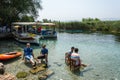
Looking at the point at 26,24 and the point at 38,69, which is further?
the point at 26,24

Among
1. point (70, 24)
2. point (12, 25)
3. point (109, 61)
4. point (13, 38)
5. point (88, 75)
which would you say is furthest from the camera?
point (70, 24)

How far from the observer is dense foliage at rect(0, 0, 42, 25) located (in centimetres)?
3743

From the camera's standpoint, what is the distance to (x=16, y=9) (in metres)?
40.2

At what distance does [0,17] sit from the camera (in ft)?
124

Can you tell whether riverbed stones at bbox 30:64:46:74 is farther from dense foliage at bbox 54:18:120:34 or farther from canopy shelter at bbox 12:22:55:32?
dense foliage at bbox 54:18:120:34

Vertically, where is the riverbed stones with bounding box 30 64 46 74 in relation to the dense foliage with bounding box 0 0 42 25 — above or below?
below

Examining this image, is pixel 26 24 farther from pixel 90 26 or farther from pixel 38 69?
pixel 90 26

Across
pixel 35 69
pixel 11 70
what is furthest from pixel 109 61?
pixel 11 70

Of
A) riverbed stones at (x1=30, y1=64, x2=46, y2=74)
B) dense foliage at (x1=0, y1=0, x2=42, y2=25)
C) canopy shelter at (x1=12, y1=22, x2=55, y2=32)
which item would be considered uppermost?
dense foliage at (x1=0, y1=0, x2=42, y2=25)

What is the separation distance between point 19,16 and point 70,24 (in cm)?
3447

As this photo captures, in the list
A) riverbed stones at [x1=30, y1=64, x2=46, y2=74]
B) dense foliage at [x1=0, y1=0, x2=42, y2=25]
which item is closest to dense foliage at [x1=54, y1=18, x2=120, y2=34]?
dense foliage at [x1=0, y1=0, x2=42, y2=25]

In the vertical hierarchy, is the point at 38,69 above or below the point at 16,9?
below

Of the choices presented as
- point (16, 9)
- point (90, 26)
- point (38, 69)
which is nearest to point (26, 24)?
point (16, 9)

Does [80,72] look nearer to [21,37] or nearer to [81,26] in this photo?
[21,37]
